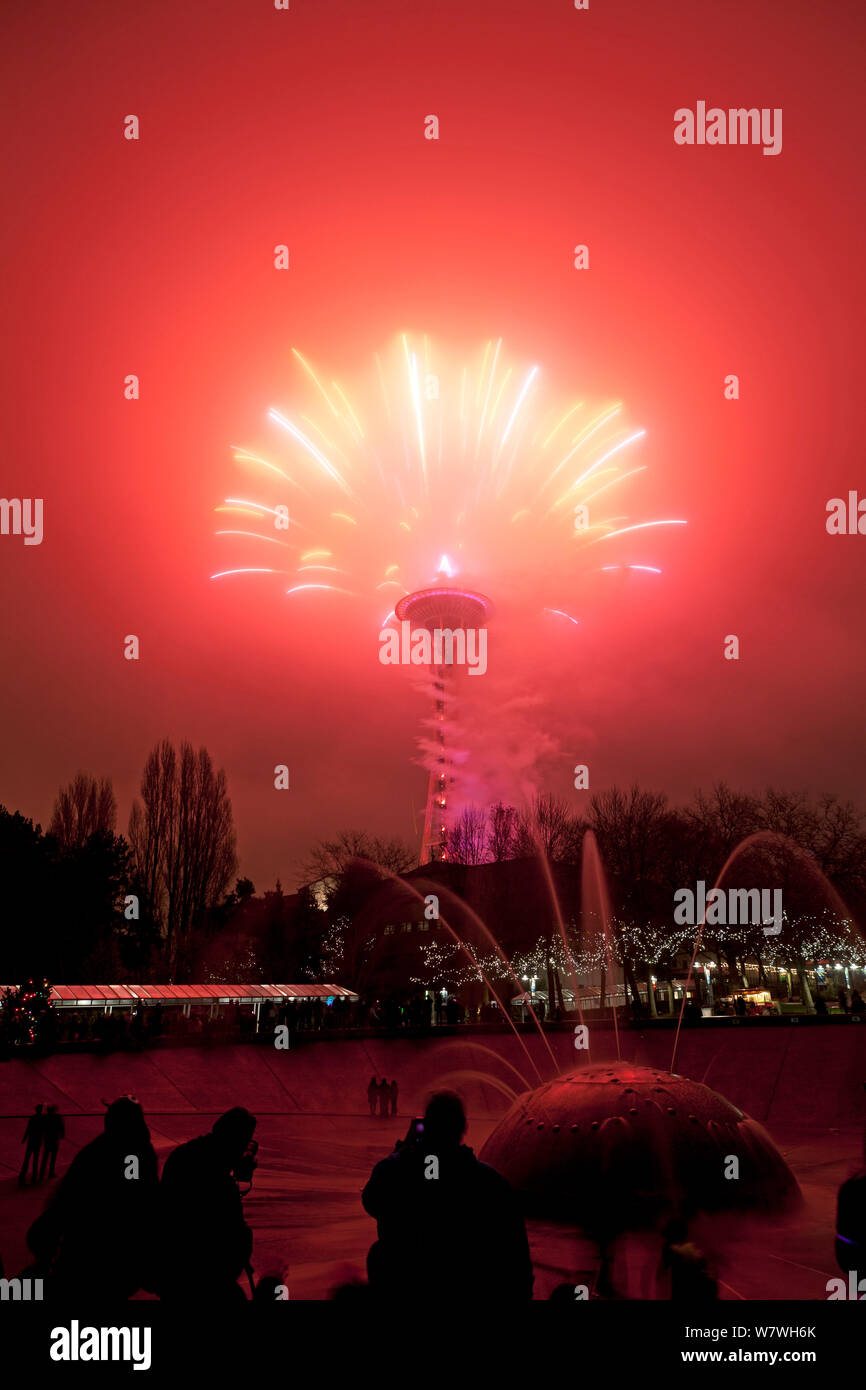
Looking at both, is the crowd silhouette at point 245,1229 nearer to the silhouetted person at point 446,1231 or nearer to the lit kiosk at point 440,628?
the silhouetted person at point 446,1231

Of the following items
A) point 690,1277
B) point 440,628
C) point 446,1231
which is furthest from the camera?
point 440,628

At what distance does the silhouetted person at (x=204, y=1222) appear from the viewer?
3733mm

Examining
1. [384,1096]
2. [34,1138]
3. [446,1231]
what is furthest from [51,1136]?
[446,1231]

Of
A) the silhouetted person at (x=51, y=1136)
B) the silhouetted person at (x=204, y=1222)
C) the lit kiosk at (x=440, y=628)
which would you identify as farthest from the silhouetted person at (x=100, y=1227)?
the lit kiosk at (x=440, y=628)

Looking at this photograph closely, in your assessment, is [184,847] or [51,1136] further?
[184,847]

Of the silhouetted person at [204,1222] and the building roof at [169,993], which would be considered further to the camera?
the building roof at [169,993]

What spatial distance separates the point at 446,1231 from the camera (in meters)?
3.53

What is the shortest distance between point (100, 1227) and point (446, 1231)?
5.30 feet

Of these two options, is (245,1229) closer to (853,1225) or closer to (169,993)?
(853,1225)

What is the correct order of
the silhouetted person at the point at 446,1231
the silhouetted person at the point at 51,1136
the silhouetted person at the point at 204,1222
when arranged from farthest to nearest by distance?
the silhouetted person at the point at 51,1136 → the silhouetted person at the point at 204,1222 → the silhouetted person at the point at 446,1231

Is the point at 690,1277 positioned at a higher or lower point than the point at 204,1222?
lower

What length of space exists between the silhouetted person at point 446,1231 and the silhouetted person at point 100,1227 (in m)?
1.10
